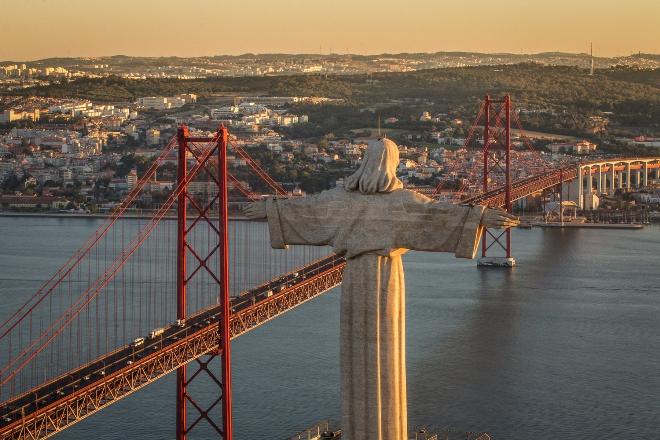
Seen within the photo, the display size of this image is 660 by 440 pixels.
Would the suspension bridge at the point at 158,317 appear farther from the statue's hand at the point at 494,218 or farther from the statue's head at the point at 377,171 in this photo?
the statue's hand at the point at 494,218

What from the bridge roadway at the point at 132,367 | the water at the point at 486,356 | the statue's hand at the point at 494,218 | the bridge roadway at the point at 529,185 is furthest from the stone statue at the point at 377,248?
the bridge roadway at the point at 529,185

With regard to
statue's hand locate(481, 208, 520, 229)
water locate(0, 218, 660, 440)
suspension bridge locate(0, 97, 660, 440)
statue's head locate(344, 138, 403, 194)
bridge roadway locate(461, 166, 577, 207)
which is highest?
statue's head locate(344, 138, 403, 194)

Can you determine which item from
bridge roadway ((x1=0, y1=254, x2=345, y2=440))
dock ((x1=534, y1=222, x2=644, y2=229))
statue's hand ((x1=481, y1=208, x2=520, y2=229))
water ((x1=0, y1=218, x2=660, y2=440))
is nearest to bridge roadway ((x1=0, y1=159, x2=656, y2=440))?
bridge roadway ((x1=0, y1=254, x2=345, y2=440))

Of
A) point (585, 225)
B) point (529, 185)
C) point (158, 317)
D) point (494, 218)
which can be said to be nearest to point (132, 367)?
point (494, 218)

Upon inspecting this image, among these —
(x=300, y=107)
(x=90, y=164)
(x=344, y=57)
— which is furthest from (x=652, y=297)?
(x=344, y=57)

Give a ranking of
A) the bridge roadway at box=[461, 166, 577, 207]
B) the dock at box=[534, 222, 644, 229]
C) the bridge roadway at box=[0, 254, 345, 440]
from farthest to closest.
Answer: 1. the dock at box=[534, 222, 644, 229]
2. the bridge roadway at box=[461, 166, 577, 207]
3. the bridge roadway at box=[0, 254, 345, 440]

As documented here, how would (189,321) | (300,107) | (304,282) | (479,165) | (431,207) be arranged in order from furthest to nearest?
(300,107), (479,165), (304,282), (189,321), (431,207)

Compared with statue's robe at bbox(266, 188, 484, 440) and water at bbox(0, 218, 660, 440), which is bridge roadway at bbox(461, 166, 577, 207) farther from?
statue's robe at bbox(266, 188, 484, 440)

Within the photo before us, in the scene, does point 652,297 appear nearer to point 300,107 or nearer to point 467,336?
point 467,336
